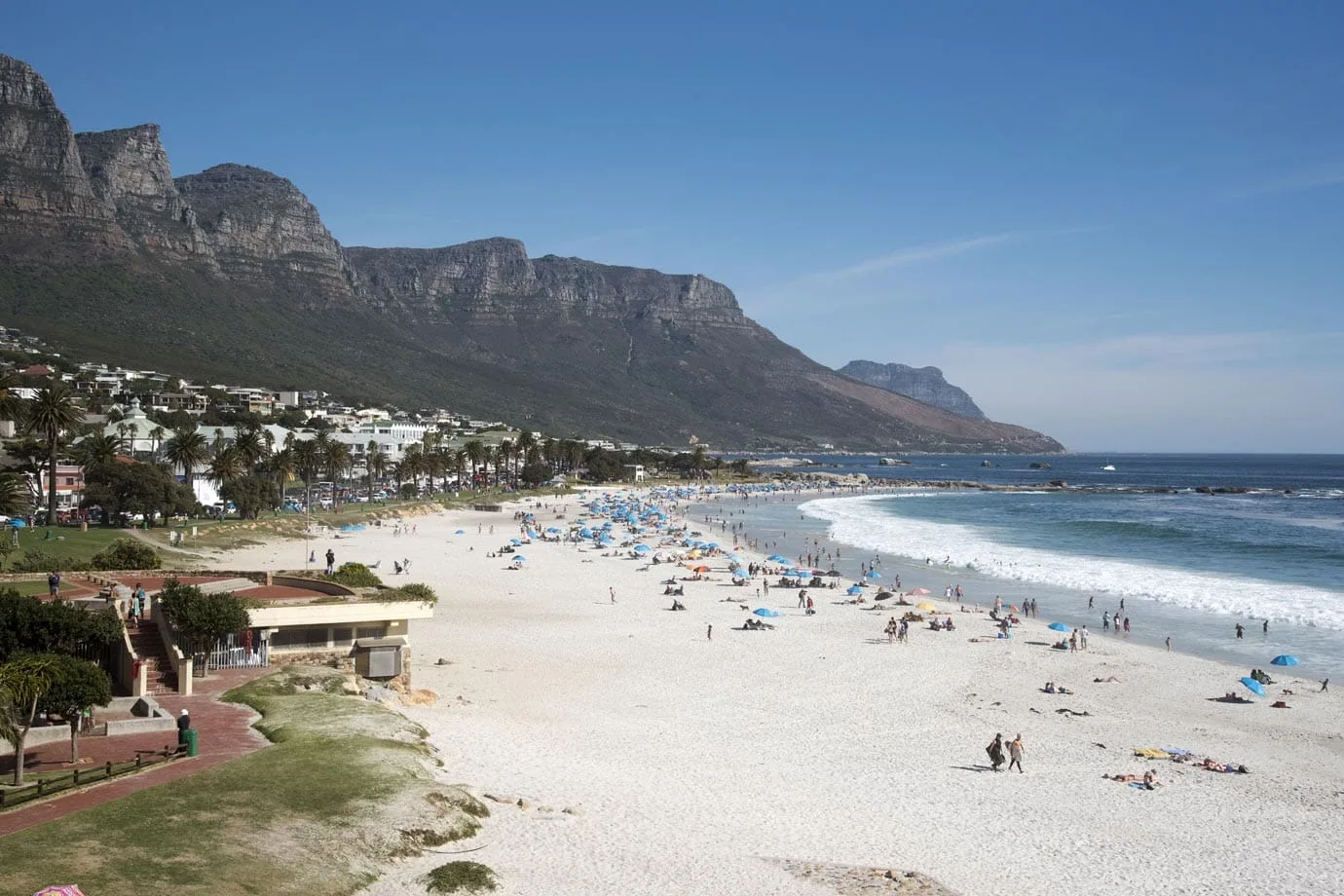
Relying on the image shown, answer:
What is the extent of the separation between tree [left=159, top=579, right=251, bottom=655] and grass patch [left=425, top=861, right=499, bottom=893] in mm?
10921

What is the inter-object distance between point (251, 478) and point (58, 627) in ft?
173

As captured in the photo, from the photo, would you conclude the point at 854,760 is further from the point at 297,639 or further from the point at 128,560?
the point at 128,560

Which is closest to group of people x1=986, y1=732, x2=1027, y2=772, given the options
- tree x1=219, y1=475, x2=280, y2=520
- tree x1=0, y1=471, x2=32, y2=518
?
tree x1=0, y1=471, x2=32, y2=518

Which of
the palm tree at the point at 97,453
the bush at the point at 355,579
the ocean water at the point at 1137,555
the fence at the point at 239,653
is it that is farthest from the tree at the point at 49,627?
the palm tree at the point at 97,453

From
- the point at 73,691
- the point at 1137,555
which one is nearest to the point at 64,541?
the point at 73,691

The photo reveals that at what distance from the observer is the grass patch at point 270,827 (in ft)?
38.4

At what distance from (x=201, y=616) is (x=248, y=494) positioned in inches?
1903

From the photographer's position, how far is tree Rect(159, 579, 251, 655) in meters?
22.0

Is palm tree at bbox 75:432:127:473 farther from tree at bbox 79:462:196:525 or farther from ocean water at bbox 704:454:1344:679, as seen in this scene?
ocean water at bbox 704:454:1344:679

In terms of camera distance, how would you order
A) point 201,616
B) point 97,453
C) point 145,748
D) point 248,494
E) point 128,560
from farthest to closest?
point 248,494 < point 97,453 < point 128,560 < point 201,616 < point 145,748

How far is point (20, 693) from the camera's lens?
1408cm

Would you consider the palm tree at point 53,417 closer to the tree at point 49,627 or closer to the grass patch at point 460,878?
the tree at point 49,627

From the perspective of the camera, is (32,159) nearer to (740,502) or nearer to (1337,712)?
(740,502)

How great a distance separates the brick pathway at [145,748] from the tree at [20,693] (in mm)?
975
